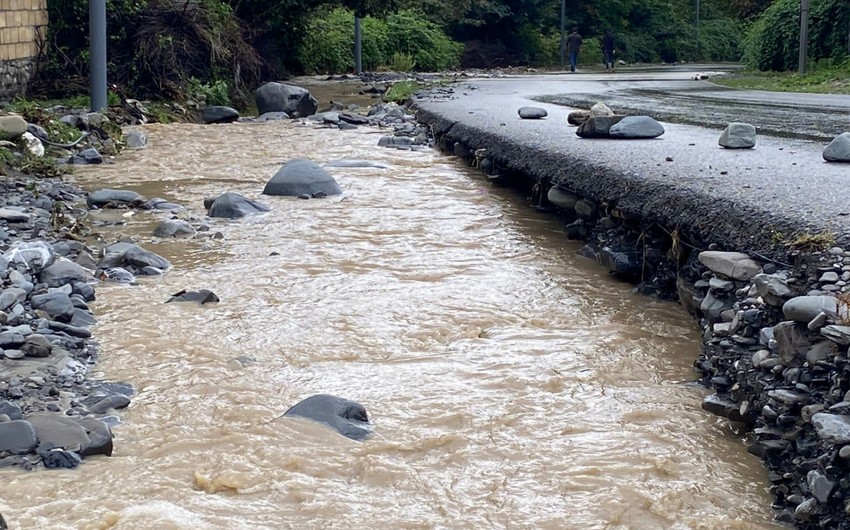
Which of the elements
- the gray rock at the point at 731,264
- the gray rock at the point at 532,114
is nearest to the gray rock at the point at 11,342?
the gray rock at the point at 731,264

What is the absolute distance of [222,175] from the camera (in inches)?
431

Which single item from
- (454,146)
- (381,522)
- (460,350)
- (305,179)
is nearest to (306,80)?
(454,146)

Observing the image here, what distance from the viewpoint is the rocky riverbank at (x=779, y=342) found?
3246 mm

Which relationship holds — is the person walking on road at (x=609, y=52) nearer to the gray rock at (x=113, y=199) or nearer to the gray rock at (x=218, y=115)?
the gray rock at (x=218, y=115)

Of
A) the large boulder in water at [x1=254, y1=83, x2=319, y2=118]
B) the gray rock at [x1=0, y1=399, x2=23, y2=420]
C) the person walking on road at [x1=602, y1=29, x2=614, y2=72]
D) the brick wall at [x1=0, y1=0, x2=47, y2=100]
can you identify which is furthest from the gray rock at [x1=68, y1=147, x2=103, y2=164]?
the person walking on road at [x1=602, y1=29, x2=614, y2=72]

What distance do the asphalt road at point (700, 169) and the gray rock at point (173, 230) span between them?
8.95 feet

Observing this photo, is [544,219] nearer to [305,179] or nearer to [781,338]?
[305,179]

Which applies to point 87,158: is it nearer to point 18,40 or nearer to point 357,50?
point 18,40

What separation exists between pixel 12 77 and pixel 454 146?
684cm

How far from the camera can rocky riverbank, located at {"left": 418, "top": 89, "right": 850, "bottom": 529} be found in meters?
3.25

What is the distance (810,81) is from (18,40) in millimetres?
13927

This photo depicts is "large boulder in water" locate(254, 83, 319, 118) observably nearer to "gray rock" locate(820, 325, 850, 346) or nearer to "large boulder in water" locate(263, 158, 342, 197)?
"large boulder in water" locate(263, 158, 342, 197)

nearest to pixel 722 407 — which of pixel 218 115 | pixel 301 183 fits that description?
pixel 301 183

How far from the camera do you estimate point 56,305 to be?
209 inches
